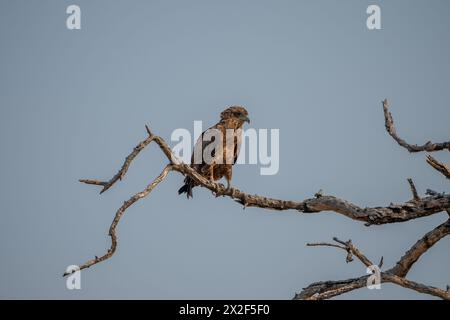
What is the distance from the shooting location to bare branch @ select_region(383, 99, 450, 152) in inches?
206

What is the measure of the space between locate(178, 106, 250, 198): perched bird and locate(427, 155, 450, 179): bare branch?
444 cm

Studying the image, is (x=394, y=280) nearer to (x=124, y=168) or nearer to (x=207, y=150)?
(x=124, y=168)

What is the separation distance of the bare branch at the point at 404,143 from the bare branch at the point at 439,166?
20 centimetres

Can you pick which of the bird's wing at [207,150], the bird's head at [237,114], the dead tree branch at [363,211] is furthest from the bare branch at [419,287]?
the bird's head at [237,114]

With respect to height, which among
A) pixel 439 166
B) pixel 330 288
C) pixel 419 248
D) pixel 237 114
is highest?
pixel 237 114

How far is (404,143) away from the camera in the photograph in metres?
5.45

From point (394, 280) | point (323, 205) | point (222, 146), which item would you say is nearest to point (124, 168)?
point (323, 205)

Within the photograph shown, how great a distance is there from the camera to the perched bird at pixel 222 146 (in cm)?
938

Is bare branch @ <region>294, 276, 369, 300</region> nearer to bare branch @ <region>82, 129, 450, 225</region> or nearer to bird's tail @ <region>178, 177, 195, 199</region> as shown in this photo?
bare branch @ <region>82, 129, 450, 225</region>

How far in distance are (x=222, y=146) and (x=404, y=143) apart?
4.40m
